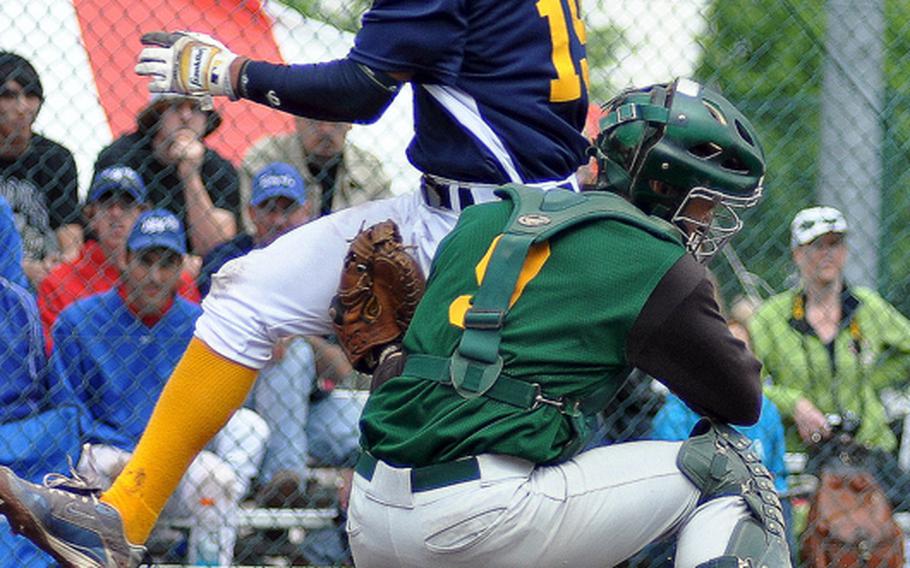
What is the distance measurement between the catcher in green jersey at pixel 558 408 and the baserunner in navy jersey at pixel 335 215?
0.58m

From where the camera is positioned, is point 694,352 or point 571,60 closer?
point 694,352

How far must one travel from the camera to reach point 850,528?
15.8 feet

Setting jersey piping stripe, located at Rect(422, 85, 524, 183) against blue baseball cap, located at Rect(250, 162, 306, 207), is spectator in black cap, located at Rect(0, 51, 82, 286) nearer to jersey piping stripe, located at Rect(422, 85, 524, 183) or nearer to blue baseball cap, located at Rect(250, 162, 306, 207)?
blue baseball cap, located at Rect(250, 162, 306, 207)

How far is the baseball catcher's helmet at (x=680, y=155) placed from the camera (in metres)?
3.19

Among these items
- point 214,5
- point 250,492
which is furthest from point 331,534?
point 214,5

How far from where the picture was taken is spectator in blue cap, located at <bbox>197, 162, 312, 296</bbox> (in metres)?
5.11

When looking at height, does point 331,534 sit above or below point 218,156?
below

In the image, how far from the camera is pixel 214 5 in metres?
5.09

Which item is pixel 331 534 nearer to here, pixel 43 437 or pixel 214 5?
pixel 43 437

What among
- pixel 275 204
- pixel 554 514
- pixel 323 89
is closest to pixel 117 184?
pixel 275 204

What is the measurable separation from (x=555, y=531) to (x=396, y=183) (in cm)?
217

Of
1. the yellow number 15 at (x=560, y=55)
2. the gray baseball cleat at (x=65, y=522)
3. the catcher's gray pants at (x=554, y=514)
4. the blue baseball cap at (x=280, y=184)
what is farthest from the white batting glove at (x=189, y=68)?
the blue baseball cap at (x=280, y=184)

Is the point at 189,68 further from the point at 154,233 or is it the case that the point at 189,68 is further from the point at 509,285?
the point at 154,233

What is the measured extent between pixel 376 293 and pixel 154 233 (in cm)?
166
